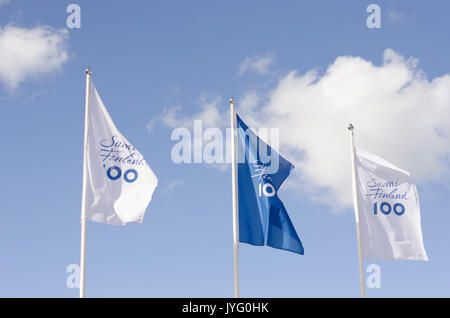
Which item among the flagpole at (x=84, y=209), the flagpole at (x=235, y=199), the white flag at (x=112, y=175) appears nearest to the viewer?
the flagpole at (x=84, y=209)

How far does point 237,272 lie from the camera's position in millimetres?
30375

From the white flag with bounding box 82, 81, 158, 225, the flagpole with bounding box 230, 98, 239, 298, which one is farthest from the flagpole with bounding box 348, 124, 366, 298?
the white flag with bounding box 82, 81, 158, 225

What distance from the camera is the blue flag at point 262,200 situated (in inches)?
1257

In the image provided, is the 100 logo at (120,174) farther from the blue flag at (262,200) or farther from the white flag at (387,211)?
the white flag at (387,211)

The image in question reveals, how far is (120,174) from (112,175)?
0.39 meters

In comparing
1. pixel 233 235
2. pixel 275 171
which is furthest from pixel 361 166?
pixel 233 235

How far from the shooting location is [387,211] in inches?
1352

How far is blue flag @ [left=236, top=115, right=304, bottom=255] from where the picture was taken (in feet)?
105

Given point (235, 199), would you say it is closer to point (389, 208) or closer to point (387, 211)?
point (387, 211)

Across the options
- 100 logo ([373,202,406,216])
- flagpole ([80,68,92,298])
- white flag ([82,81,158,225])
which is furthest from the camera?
100 logo ([373,202,406,216])

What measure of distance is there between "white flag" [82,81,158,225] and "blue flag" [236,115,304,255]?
469 cm

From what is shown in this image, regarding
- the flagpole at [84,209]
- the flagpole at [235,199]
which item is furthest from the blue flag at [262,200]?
the flagpole at [84,209]

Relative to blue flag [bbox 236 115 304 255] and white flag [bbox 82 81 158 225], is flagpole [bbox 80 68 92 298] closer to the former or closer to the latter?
white flag [bbox 82 81 158 225]
